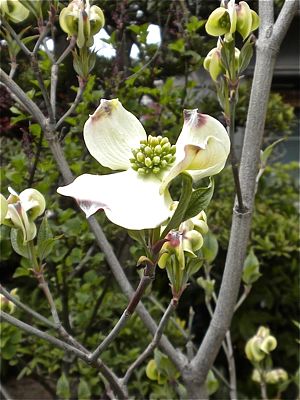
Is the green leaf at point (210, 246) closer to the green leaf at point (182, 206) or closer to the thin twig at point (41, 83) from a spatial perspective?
the thin twig at point (41, 83)

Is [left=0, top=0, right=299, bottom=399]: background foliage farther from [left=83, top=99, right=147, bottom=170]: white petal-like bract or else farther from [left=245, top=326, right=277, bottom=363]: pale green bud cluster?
[left=83, top=99, right=147, bottom=170]: white petal-like bract

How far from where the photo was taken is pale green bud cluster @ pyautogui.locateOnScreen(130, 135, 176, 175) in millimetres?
425

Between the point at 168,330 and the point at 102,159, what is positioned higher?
the point at 102,159

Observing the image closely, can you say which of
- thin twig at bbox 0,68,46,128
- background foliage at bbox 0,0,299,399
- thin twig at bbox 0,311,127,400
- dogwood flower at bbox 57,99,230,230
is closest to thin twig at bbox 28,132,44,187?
background foliage at bbox 0,0,299,399

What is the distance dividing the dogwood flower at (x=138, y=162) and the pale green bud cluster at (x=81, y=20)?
0.91 feet

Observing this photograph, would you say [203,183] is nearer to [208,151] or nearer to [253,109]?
[253,109]

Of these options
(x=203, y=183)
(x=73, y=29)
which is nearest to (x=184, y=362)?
(x=73, y=29)

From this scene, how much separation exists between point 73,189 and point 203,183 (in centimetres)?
111

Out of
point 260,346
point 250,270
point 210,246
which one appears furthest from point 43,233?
point 260,346

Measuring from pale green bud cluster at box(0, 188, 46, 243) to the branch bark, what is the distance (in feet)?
1.11

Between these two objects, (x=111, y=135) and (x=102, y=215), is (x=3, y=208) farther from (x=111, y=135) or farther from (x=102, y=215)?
(x=102, y=215)

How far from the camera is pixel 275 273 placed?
221 cm

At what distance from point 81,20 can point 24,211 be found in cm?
27

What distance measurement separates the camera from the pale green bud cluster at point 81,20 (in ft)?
2.26
